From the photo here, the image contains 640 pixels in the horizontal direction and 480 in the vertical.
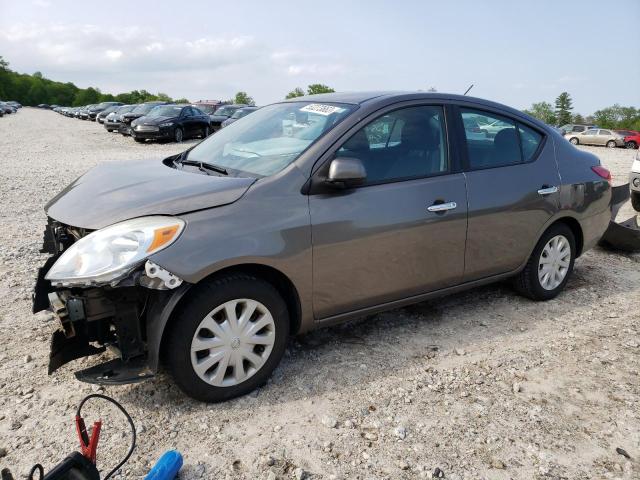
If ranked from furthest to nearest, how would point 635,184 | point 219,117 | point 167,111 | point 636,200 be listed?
point 219,117 < point 167,111 < point 636,200 < point 635,184

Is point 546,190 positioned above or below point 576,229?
above

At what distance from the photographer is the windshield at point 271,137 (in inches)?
128

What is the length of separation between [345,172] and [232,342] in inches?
43.9

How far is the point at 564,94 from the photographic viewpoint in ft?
351

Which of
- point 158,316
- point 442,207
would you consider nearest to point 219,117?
point 442,207

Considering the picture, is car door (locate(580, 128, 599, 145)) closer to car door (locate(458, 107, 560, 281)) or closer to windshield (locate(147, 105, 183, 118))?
windshield (locate(147, 105, 183, 118))

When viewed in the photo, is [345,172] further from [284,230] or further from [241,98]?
[241,98]

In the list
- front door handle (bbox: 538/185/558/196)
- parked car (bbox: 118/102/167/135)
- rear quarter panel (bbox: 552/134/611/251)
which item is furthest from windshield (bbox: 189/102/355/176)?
parked car (bbox: 118/102/167/135)

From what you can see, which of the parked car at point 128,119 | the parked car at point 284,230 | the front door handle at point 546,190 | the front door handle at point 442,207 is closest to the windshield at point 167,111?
the parked car at point 128,119

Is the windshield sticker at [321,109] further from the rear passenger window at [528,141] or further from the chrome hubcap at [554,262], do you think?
the chrome hubcap at [554,262]

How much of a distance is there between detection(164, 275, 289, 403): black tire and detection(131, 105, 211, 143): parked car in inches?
740

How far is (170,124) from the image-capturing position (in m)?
20.4

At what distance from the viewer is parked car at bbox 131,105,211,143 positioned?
800 inches

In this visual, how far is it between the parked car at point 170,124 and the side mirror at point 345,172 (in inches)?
735
